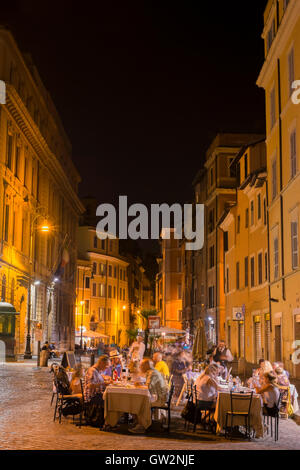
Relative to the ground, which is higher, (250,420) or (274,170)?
(274,170)

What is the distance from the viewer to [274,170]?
28.0 metres

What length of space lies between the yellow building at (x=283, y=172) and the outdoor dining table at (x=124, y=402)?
12288mm

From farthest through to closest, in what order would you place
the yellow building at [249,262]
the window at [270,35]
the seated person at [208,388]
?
the yellow building at [249,262]
the window at [270,35]
the seated person at [208,388]

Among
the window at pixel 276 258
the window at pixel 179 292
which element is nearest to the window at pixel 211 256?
the window at pixel 276 258

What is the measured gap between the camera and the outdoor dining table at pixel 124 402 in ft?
39.5

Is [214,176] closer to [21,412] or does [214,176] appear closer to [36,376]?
[36,376]

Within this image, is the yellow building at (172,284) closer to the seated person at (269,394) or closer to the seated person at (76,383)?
the seated person at (76,383)

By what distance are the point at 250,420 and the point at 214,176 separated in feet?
152

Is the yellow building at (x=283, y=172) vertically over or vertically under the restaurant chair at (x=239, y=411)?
over

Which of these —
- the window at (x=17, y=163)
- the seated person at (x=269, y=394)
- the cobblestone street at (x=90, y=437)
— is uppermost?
the window at (x=17, y=163)

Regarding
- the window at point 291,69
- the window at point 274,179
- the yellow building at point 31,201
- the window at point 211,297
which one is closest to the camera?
the window at point 291,69

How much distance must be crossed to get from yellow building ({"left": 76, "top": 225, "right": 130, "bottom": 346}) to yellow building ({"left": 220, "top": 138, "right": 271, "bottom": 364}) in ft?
153

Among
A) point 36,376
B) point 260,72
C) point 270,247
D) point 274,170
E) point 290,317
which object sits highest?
point 260,72

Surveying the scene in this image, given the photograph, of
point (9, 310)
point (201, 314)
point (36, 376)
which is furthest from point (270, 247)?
point (201, 314)
